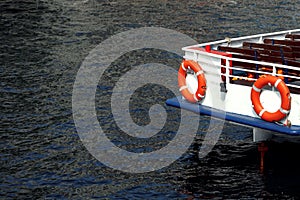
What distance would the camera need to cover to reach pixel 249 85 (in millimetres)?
18422

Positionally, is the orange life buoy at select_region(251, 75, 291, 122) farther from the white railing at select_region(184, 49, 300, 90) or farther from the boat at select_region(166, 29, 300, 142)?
the white railing at select_region(184, 49, 300, 90)

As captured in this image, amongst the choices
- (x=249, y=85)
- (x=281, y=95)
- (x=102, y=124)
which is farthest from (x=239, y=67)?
(x=102, y=124)

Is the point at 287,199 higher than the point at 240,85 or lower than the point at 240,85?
lower

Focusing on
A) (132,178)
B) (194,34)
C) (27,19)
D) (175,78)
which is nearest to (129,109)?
(175,78)

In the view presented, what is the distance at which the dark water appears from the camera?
18.5m

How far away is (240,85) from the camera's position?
18.5m

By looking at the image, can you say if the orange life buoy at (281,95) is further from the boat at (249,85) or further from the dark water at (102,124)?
the dark water at (102,124)

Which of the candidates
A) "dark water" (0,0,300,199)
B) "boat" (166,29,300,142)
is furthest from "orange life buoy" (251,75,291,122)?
"dark water" (0,0,300,199)

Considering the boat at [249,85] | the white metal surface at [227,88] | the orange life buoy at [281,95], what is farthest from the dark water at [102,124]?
the orange life buoy at [281,95]

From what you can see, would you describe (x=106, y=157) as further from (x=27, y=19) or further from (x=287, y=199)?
(x=27, y=19)

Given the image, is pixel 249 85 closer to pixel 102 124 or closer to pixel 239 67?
pixel 239 67

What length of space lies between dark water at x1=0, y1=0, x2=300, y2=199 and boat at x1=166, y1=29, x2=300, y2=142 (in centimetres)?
149

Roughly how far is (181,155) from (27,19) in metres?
24.8

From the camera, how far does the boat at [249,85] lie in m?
17.3
